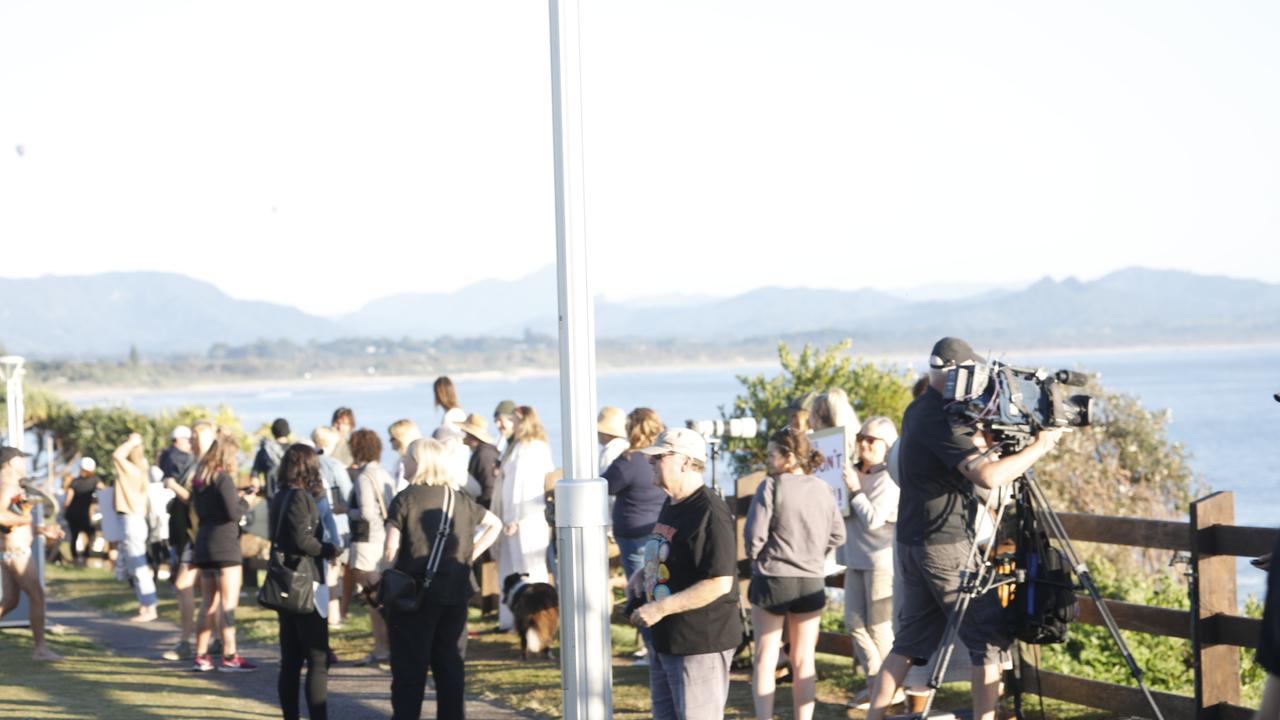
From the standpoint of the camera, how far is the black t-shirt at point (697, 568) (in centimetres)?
643

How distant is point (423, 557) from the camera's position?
25.3 feet

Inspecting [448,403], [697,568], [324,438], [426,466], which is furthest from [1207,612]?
[324,438]

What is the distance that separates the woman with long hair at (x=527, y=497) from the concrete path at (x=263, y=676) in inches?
57.1

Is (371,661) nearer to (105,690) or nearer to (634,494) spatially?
(105,690)

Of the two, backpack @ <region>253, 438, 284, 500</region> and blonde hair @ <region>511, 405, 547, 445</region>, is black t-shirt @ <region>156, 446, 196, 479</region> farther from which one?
blonde hair @ <region>511, 405, 547, 445</region>

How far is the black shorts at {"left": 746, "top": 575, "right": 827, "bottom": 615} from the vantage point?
25.0ft

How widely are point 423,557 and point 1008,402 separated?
10.5ft

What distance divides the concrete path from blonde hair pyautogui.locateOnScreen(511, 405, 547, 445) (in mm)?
2061

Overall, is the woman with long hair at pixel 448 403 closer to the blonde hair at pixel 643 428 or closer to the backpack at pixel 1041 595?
the blonde hair at pixel 643 428

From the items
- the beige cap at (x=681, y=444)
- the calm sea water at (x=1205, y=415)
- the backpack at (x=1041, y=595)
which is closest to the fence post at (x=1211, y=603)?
the backpack at (x=1041, y=595)

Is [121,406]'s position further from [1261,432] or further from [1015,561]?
[1261,432]

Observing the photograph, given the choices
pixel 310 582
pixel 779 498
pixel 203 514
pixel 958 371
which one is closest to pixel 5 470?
pixel 203 514

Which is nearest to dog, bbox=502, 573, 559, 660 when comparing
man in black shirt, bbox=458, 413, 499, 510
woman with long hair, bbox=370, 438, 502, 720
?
man in black shirt, bbox=458, 413, 499, 510

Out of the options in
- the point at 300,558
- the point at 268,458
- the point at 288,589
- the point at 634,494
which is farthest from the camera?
the point at 268,458
